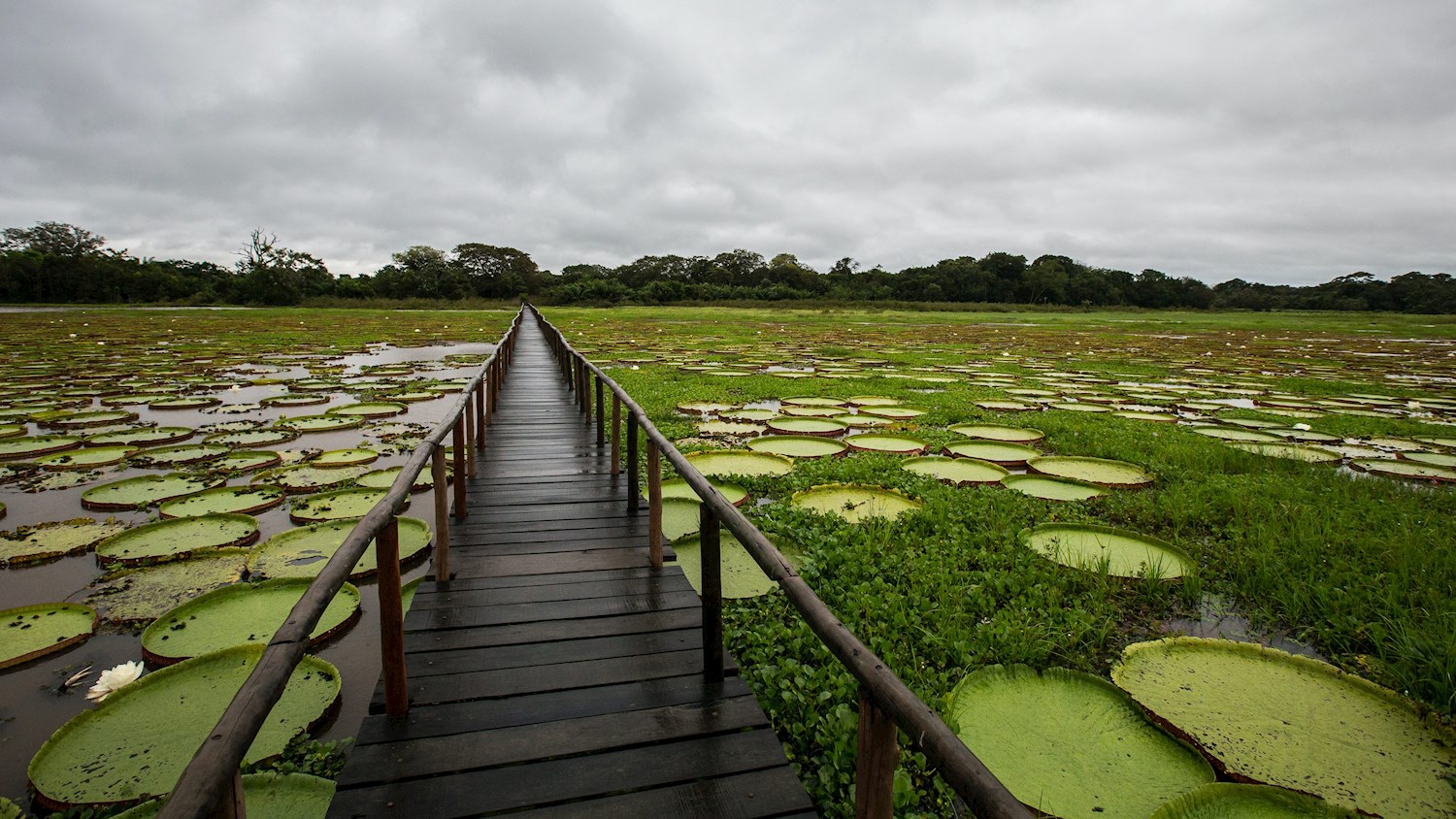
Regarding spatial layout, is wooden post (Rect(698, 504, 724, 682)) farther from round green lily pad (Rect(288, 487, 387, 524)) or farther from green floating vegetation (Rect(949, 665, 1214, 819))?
round green lily pad (Rect(288, 487, 387, 524))

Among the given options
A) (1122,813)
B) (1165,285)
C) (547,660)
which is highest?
(1165,285)

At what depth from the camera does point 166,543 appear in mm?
3789

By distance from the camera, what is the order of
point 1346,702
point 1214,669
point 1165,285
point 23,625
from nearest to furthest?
point 1346,702 → point 1214,669 → point 23,625 → point 1165,285

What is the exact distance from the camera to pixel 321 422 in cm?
720

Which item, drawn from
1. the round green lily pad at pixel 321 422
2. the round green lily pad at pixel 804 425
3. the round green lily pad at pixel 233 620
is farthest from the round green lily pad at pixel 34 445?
the round green lily pad at pixel 804 425

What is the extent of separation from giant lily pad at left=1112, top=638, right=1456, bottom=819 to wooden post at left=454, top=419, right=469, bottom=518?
3.46 meters

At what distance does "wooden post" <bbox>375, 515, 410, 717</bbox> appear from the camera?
206 cm

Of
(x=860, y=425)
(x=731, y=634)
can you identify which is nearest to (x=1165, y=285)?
(x=860, y=425)

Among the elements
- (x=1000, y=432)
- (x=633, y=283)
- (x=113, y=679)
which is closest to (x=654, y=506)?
(x=113, y=679)

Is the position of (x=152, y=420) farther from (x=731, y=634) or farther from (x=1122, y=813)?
(x=1122, y=813)

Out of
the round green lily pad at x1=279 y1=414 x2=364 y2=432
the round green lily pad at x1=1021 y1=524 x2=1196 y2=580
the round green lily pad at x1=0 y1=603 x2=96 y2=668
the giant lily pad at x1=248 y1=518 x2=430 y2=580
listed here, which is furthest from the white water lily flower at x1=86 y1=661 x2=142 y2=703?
the round green lily pad at x1=279 y1=414 x2=364 y2=432

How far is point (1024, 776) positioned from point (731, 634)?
1316 millimetres

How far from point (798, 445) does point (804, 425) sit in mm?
875

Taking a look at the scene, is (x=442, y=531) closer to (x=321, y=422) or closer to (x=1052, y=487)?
(x=1052, y=487)
